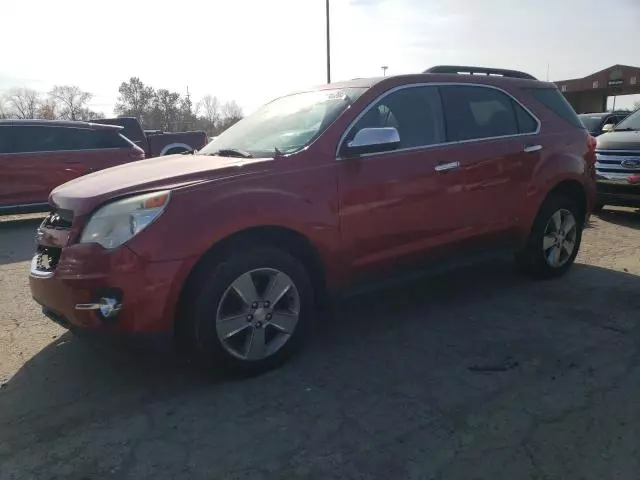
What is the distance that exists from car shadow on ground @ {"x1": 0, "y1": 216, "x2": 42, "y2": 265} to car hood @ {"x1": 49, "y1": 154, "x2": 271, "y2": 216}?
3.70 metres

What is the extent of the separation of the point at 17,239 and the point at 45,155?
6.33 ft

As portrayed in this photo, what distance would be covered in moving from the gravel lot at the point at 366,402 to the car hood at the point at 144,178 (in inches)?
43.3

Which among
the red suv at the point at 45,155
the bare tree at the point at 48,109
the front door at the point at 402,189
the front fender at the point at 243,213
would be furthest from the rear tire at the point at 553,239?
the bare tree at the point at 48,109

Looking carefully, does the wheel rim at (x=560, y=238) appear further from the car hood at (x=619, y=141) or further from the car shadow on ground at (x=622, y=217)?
the car hood at (x=619, y=141)

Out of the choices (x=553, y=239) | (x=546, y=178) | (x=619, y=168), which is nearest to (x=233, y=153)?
(x=546, y=178)

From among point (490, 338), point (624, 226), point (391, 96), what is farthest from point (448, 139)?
point (624, 226)

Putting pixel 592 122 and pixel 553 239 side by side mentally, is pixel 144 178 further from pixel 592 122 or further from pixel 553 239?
pixel 592 122

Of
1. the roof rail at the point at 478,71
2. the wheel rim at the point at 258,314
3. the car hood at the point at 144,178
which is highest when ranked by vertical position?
the roof rail at the point at 478,71

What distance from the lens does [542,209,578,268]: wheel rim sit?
5.09 m

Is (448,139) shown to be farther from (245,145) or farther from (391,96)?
(245,145)

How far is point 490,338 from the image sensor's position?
3.89 m

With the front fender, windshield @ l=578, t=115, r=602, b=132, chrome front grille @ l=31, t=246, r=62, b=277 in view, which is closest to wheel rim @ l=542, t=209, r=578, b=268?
the front fender

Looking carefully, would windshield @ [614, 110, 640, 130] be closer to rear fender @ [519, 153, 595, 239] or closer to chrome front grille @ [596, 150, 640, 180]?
chrome front grille @ [596, 150, 640, 180]

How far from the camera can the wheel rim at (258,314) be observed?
3.20 m
